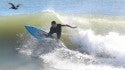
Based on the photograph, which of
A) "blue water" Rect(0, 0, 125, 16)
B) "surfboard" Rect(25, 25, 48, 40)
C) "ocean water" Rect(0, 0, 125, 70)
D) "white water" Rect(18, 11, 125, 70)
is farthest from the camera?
"blue water" Rect(0, 0, 125, 16)

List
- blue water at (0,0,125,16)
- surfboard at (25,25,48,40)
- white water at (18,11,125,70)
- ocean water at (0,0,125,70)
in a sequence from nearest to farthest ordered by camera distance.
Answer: white water at (18,11,125,70) → ocean water at (0,0,125,70) → surfboard at (25,25,48,40) → blue water at (0,0,125,16)

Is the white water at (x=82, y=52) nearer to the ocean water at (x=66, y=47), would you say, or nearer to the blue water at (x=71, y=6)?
the ocean water at (x=66, y=47)

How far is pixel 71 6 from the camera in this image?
123ft

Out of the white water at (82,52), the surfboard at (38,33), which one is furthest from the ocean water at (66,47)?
the surfboard at (38,33)

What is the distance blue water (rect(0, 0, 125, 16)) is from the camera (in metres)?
33.7

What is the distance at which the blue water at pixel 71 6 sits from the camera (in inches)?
1325

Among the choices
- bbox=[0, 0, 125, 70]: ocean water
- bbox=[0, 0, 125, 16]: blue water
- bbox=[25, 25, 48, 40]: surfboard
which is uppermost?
bbox=[25, 25, 48, 40]: surfboard

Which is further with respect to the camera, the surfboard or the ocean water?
the surfboard

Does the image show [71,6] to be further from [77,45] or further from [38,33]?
[77,45]

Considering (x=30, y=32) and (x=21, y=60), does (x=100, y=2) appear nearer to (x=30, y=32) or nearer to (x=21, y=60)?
(x=30, y=32)

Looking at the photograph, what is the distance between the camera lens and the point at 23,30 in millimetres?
23250

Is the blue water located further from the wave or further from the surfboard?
the surfboard

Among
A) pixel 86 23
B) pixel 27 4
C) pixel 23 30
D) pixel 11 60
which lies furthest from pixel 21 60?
pixel 27 4

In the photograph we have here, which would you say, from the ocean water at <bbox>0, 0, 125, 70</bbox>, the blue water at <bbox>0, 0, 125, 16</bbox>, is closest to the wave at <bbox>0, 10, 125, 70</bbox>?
the ocean water at <bbox>0, 0, 125, 70</bbox>
